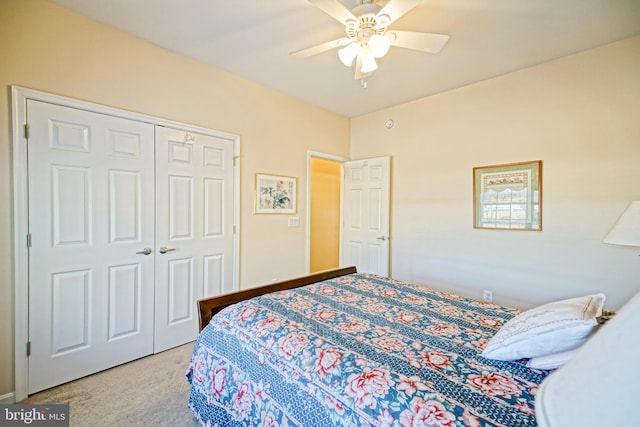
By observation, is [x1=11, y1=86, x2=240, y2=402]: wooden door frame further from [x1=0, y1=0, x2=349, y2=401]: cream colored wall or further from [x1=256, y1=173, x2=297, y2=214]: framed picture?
[x1=256, y1=173, x2=297, y2=214]: framed picture

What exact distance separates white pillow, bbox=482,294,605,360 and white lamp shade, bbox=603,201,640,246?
0.82 m

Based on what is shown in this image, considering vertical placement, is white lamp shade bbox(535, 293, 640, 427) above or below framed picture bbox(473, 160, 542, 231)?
below

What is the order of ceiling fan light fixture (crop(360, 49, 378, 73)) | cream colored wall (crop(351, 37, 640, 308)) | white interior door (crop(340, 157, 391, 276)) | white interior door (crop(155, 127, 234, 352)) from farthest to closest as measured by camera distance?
white interior door (crop(340, 157, 391, 276)), white interior door (crop(155, 127, 234, 352)), cream colored wall (crop(351, 37, 640, 308)), ceiling fan light fixture (crop(360, 49, 378, 73))

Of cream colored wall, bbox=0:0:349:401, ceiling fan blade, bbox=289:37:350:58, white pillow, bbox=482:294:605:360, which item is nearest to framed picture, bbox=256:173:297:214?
cream colored wall, bbox=0:0:349:401

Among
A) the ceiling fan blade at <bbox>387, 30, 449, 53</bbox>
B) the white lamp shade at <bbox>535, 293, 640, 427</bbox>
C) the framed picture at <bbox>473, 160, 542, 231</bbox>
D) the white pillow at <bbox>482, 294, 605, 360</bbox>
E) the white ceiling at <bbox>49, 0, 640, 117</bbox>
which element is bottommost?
the white pillow at <bbox>482, 294, 605, 360</bbox>

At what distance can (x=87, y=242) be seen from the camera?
2.11 m

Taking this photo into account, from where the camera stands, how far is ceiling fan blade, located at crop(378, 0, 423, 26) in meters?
1.49

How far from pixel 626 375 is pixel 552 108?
316cm

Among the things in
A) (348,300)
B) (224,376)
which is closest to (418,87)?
(348,300)

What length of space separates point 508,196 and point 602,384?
9.88ft

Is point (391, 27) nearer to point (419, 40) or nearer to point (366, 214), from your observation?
point (419, 40)

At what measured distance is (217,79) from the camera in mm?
2807

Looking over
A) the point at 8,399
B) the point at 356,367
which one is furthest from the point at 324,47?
the point at 8,399

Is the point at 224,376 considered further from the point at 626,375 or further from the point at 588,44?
the point at 588,44
